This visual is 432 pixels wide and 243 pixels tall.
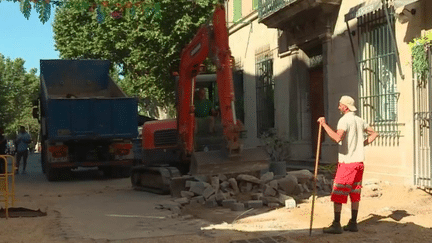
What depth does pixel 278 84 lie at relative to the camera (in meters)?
19.7

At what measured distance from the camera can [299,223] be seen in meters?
9.05

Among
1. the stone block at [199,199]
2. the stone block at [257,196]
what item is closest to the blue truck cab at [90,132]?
the stone block at [199,199]

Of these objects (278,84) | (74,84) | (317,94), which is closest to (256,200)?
(317,94)

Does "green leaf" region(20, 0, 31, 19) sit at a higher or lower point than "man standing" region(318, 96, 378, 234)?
higher

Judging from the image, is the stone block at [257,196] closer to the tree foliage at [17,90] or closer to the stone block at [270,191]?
the stone block at [270,191]

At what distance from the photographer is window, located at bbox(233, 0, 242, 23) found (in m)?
23.7

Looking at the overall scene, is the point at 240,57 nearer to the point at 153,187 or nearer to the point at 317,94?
the point at 317,94

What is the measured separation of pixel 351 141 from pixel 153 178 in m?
7.14

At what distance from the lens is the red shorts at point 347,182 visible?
800 centimetres

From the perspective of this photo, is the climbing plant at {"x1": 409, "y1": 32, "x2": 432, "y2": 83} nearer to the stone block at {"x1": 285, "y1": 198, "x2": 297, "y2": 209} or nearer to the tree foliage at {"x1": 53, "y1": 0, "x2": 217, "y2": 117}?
the stone block at {"x1": 285, "y1": 198, "x2": 297, "y2": 209}

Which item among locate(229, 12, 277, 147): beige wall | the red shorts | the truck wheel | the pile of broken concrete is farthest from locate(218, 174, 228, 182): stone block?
locate(229, 12, 277, 147): beige wall

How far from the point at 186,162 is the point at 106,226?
18.2 feet

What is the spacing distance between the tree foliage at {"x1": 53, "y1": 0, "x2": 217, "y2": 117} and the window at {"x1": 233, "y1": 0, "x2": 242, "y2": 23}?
2.93 feet

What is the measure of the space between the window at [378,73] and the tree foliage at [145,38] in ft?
26.7
